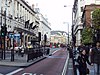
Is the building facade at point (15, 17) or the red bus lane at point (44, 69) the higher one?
the building facade at point (15, 17)

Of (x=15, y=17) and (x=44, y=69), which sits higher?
(x=15, y=17)

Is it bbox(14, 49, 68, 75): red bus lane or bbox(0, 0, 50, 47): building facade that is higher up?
bbox(0, 0, 50, 47): building facade

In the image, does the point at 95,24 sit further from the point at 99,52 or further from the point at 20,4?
the point at 20,4

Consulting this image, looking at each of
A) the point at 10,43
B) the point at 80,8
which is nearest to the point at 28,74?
the point at 10,43

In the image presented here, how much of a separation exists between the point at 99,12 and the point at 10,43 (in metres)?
42.0

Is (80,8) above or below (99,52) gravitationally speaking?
above

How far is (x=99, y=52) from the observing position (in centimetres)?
1678

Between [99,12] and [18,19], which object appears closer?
[99,12]

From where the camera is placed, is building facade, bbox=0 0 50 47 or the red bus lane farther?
building facade, bbox=0 0 50 47

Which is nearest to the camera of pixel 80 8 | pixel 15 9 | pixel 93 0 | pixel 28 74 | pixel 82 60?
pixel 82 60

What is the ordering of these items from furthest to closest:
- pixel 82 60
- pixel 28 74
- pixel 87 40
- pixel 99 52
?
pixel 87 40
pixel 28 74
pixel 99 52
pixel 82 60

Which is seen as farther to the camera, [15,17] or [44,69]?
[15,17]

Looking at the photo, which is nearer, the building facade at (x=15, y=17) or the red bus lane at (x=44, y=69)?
the red bus lane at (x=44, y=69)

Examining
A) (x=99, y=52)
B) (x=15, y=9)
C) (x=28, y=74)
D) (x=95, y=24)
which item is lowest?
(x=28, y=74)
